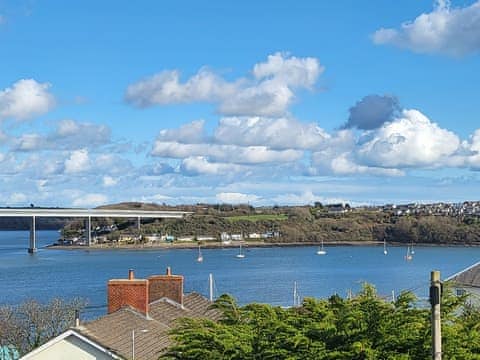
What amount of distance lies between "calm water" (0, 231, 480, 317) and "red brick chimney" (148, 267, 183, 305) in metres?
28.1

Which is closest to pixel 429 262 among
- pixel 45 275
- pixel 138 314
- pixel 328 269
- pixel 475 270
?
pixel 328 269

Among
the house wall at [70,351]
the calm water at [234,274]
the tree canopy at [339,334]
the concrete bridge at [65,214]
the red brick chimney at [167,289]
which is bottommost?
the calm water at [234,274]

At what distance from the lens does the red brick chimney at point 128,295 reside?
22172 millimetres

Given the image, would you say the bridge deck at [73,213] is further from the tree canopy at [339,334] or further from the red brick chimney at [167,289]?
the tree canopy at [339,334]

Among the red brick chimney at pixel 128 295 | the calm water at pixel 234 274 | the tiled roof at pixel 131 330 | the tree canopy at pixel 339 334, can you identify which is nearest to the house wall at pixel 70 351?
the tiled roof at pixel 131 330

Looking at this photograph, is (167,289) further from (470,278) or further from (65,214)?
(65,214)

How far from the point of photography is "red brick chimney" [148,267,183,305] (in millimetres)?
25938

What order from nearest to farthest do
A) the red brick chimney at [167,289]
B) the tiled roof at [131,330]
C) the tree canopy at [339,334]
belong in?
the tree canopy at [339,334] → the tiled roof at [131,330] → the red brick chimney at [167,289]

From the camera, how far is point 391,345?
44.1 ft

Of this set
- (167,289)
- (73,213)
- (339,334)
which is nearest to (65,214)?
(73,213)

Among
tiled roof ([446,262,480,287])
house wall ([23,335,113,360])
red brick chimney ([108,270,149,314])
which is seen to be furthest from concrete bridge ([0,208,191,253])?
house wall ([23,335,113,360])

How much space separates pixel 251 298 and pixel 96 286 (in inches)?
833

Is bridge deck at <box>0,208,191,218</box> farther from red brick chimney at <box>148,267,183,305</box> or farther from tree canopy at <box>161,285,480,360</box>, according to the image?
tree canopy at <box>161,285,480,360</box>

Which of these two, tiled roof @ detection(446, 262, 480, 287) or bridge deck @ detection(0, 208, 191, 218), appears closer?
tiled roof @ detection(446, 262, 480, 287)
